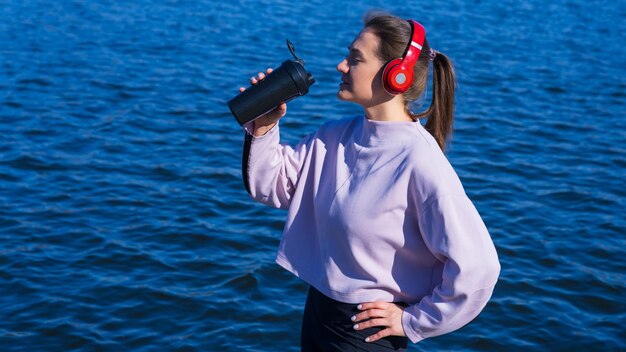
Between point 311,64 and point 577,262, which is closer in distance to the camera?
point 577,262

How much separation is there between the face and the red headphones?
2.1 inches

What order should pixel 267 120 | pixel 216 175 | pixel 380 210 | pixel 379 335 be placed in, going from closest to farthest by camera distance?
pixel 380 210 → pixel 379 335 → pixel 267 120 → pixel 216 175

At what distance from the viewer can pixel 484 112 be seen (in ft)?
31.2

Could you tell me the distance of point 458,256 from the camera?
8.71 feet

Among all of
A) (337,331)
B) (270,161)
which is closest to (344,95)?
(270,161)

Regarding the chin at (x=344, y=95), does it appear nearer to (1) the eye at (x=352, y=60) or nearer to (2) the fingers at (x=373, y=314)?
(1) the eye at (x=352, y=60)

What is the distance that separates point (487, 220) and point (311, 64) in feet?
14.2

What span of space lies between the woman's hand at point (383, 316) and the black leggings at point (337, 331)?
4 cm

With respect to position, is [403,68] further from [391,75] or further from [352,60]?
[352,60]

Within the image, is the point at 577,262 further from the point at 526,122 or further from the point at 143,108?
the point at 143,108

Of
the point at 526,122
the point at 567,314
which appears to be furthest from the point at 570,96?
the point at 567,314

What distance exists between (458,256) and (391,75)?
1.83 feet

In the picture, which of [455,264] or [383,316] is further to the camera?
[383,316]

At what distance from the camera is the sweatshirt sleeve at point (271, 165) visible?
9.97ft
